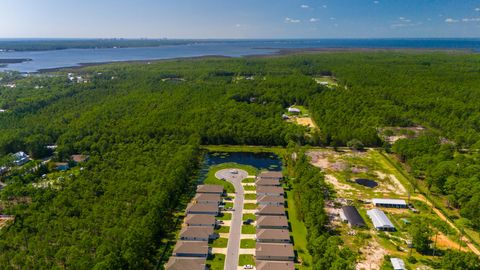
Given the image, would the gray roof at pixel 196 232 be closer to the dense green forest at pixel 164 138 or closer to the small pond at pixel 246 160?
the dense green forest at pixel 164 138

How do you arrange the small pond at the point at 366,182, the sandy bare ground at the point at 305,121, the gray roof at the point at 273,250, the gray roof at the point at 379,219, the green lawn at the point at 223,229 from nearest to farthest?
1. the gray roof at the point at 273,250
2. the green lawn at the point at 223,229
3. the gray roof at the point at 379,219
4. the small pond at the point at 366,182
5. the sandy bare ground at the point at 305,121

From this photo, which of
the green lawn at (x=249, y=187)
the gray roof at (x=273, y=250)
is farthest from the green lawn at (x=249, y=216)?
the green lawn at (x=249, y=187)

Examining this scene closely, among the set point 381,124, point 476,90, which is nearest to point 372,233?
point 381,124

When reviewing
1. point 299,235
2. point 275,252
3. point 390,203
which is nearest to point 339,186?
point 390,203

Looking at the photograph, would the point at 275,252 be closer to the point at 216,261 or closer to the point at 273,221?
the point at 273,221

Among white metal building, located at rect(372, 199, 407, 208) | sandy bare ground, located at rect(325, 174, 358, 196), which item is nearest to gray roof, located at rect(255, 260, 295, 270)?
white metal building, located at rect(372, 199, 407, 208)

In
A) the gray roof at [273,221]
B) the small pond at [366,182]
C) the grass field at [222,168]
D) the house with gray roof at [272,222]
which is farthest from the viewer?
the small pond at [366,182]

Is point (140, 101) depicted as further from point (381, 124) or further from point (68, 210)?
point (381, 124)
